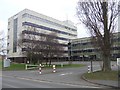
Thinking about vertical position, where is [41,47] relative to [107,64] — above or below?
above

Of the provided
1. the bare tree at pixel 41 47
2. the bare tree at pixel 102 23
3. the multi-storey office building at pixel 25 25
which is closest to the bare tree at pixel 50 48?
the bare tree at pixel 41 47

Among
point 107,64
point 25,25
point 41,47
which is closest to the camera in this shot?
point 107,64

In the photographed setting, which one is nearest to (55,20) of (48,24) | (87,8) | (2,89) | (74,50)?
(48,24)

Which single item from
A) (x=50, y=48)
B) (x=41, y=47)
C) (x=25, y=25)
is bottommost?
(x=50, y=48)

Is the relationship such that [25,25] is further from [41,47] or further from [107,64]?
[107,64]

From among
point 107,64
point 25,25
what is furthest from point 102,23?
point 25,25

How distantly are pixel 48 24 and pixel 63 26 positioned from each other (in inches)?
564

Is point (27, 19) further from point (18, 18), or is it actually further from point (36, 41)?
point (36, 41)

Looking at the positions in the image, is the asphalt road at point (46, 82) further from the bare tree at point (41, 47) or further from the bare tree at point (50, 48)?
the bare tree at point (41, 47)

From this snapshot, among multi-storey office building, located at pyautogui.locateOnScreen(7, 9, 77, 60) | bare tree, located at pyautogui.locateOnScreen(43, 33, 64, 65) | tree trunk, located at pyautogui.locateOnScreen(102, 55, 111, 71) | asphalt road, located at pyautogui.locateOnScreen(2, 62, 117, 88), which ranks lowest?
asphalt road, located at pyautogui.locateOnScreen(2, 62, 117, 88)

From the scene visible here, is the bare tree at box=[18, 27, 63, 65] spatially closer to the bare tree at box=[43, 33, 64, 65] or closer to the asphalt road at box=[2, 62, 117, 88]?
the bare tree at box=[43, 33, 64, 65]

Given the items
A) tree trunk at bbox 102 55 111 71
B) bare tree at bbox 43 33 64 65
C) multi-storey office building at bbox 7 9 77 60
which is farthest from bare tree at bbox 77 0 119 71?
multi-storey office building at bbox 7 9 77 60

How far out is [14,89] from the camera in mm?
14914

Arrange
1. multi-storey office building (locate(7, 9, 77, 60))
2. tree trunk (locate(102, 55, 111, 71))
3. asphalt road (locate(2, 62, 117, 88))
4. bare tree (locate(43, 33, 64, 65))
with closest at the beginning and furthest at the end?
1. asphalt road (locate(2, 62, 117, 88))
2. tree trunk (locate(102, 55, 111, 71))
3. bare tree (locate(43, 33, 64, 65))
4. multi-storey office building (locate(7, 9, 77, 60))
